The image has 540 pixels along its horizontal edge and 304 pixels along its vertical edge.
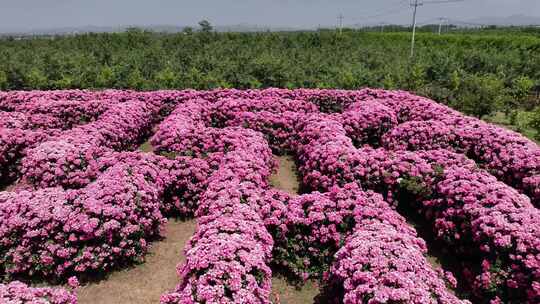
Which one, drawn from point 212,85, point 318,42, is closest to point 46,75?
point 212,85

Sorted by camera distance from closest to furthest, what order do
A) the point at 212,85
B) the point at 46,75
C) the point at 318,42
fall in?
the point at 212,85
the point at 46,75
the point at 318,42

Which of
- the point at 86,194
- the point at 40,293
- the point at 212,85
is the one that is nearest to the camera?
the point at 40,293

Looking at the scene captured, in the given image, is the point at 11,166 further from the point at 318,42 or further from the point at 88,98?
the point at 318,42

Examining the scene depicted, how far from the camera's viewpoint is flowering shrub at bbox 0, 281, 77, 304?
4.57m

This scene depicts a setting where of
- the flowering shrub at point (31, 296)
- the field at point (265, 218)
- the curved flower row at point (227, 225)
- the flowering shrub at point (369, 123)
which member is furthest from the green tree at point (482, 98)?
the flowering shrub at point (31, 296)

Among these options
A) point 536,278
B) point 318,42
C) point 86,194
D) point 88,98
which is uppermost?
point 318,42

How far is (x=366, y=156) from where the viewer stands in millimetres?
8875

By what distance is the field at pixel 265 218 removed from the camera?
17.5 ft

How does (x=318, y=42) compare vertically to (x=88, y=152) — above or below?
above

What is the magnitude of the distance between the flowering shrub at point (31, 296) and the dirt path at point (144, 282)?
4.54ft

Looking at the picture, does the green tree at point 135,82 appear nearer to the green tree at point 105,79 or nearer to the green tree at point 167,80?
the green tree at point 167,80

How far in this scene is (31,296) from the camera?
183 inches

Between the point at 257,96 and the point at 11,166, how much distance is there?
26.9 ft

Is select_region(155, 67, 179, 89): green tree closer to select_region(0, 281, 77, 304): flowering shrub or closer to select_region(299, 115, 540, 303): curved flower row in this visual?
select_region(299, 115, 540, 303): curved flower row
